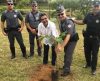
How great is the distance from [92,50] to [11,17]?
9.64ft

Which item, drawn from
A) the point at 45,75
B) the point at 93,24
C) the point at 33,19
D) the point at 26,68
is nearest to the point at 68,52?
the point at 93,24

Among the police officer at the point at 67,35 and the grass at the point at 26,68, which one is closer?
the police officer at the point at 67,35

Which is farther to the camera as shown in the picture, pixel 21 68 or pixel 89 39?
pixel 21 68

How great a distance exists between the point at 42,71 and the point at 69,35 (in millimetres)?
3605

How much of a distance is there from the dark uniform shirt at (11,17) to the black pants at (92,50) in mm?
2476

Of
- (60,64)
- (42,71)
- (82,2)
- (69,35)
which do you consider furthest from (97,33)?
(82,2)

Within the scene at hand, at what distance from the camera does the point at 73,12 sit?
28.6m

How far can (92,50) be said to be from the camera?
895 cm

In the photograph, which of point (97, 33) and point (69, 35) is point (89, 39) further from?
point (69, 35)

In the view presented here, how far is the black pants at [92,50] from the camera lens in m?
8.76

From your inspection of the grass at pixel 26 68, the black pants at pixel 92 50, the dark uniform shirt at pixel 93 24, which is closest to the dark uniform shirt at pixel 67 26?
the dark uniform shirt at pixel 93 24

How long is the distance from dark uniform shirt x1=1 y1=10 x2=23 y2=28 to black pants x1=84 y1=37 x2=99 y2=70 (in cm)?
248

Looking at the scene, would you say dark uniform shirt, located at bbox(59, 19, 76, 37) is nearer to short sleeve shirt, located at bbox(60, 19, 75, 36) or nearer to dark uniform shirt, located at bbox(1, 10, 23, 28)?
short sleeve shirt, located at bbox(60, 19, 75, 36)

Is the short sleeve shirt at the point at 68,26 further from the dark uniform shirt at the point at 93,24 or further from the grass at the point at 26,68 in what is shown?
Result: the grass at the point at 26,68
